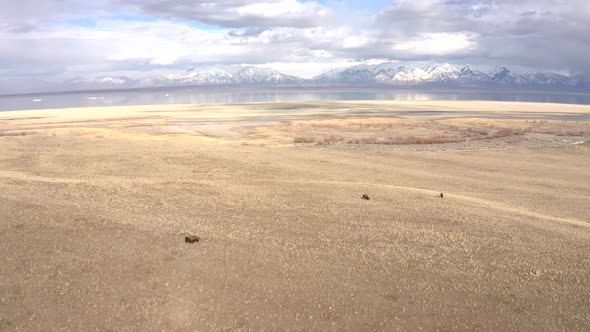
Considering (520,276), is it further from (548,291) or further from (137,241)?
(137,241)

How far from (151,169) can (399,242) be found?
9.07 metres

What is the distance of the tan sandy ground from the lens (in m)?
5.76

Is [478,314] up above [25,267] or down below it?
below

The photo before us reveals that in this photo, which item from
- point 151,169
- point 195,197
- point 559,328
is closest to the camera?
point 559,328

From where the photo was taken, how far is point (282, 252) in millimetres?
7516

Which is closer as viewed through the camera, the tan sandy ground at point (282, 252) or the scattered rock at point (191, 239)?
the tan sandy ground at point (282, 252)

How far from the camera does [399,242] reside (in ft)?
26.5

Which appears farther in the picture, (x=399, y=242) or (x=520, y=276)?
(x=399, y=242)

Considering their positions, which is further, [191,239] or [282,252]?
[191,239]

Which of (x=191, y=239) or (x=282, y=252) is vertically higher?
(x=191, y=239)

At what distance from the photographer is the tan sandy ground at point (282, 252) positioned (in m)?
5.76

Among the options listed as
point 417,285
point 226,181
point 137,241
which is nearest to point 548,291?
point 417,285

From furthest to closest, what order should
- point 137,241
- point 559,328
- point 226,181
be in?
point 226,181, point 137,241, point 559,328

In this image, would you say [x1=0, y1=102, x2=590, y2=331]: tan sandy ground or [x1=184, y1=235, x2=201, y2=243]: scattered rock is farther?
[x1=184, y1=235, x2=201, y2=243]: scattered rock
